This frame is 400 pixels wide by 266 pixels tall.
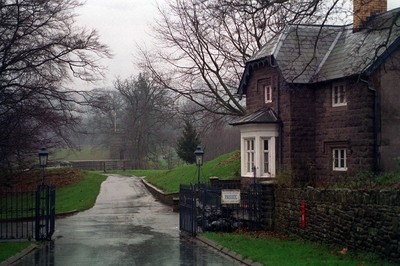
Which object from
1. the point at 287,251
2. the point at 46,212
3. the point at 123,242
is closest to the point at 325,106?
the point at 123,242

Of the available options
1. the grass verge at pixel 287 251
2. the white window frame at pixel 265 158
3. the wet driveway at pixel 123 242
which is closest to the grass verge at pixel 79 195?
the wet driveway at pixel 123 242

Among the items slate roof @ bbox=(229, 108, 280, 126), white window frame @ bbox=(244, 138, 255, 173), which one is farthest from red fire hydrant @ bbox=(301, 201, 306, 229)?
white window frame @ bbox=(244, 138, 255, 173)

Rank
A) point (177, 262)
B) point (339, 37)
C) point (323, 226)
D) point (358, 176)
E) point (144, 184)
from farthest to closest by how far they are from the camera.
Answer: point (144, 184) < point (339, 37) < point (358, 176) < point (323, 226) < point (177, 262)

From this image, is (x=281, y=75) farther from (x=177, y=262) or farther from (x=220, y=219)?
(x=177, y=262)

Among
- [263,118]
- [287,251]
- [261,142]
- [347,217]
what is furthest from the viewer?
[261,142]

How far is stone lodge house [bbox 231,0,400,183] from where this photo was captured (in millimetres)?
23891

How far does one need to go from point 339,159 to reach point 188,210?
874cm

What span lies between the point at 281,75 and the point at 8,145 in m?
14.1

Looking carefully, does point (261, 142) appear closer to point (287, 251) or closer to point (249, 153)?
point (249, 153)

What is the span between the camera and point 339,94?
25625 millimetres

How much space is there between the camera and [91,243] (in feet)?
61.7

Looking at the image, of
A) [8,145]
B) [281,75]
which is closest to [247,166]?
[281,75]

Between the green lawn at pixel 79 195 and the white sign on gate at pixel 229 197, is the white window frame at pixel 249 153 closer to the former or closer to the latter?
the white sign on gate at pixel 229 197

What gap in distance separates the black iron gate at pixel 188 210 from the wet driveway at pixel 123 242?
51 cm
